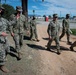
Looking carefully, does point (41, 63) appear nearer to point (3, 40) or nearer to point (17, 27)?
point (17, 27)

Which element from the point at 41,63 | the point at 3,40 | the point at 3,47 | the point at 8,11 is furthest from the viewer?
the point at 8,11

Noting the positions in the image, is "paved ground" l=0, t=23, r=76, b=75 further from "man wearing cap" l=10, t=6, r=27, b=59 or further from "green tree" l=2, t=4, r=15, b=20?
"green tree" l=2, t=4, r=15, b=20

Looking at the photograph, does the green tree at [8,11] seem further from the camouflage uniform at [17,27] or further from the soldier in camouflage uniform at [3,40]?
the soldier in camouflage uniform at [3,40]

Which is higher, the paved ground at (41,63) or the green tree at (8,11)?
the green tree at (8,11)

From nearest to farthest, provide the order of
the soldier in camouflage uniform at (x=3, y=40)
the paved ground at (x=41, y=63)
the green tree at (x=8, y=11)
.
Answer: the soldier in camouflage uniform at (x=3, y=40) → the paved ground at (x=41, y=63) → the green tree at (x=8, y=11)

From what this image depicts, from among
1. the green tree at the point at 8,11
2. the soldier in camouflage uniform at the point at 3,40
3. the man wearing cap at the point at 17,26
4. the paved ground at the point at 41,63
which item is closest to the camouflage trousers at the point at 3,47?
the soldier in camouflage uniform at the point at 3,40

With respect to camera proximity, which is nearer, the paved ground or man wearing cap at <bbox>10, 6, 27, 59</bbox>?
the paved ground

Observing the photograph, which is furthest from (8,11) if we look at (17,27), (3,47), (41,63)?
(3,47)

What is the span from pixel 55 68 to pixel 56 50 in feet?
9.89

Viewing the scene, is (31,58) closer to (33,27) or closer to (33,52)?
(33,52)

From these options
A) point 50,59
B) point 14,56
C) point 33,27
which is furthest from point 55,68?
point 33,27

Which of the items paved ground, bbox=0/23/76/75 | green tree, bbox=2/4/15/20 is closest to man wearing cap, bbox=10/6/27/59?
paved ground, bbox=0/23/76/75

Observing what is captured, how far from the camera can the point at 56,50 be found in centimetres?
1406

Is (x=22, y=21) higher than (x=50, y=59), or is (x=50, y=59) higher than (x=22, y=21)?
(x=22, y=21)
